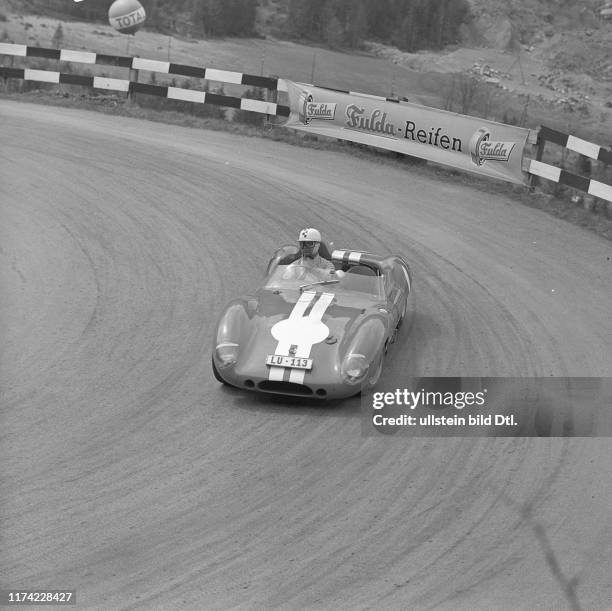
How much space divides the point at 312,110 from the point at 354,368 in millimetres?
12549

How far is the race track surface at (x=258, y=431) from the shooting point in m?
8.10

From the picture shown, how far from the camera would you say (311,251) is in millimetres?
12859

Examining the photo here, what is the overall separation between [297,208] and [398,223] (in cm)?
171

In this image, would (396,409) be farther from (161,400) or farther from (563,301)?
(563,301)

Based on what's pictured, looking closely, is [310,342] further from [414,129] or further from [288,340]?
[414,129]

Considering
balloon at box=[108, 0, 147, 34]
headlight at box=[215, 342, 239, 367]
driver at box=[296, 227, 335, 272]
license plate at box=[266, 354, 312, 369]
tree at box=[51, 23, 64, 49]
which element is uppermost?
balloon at box=[108, 0, 147, 34]

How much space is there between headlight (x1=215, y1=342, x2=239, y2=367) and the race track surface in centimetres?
42

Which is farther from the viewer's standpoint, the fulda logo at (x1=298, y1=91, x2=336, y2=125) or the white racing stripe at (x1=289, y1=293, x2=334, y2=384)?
the fulda logo at (x1=298, y1=91, x2=336, y2=125)

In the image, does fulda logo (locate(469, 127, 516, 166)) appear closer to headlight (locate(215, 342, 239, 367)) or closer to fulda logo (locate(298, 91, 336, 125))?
fulda logo (locate(298, 91, 336, 125))

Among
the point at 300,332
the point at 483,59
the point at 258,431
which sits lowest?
the point at 258,431

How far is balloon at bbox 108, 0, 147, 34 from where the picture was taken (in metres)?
28.9

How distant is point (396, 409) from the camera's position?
10.9 m
